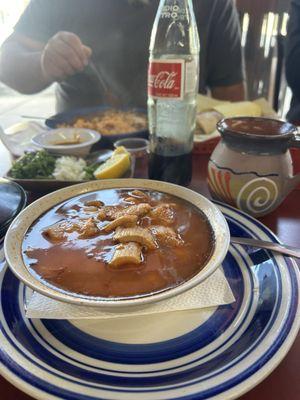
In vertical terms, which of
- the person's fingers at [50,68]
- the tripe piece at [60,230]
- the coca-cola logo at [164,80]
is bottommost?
the tripe piece at [60,230]

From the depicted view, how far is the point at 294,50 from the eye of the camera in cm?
277

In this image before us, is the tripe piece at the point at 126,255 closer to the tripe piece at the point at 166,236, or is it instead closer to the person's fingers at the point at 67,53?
the tripe piece at the point at 166,236

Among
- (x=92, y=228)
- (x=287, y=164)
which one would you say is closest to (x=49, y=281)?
(x=92, y=228)

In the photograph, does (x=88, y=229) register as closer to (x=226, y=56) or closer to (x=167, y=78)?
(x=167, y=78)

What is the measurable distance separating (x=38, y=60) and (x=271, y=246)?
218cm

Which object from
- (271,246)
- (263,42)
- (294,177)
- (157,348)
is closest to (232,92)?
(263,42)

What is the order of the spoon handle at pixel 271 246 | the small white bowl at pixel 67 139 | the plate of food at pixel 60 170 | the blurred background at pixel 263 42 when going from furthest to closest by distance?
the blurred background at pixel 263 42 < the small white bowl at pixel 67 139 < the plate of food at pixel 60 170 < the spoon handle at pixel 271 246

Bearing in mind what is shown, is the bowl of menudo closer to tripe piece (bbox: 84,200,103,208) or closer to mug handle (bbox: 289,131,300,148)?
tripe piece (bbox: 84,200,103,208)

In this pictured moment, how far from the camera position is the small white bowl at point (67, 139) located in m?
1.68

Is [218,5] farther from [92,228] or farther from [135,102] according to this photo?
[92,228]

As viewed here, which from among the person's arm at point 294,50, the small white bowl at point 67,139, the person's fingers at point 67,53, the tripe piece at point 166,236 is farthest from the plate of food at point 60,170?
the person's arm at point 294,50

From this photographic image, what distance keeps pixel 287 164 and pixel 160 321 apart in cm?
70

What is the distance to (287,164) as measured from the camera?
1180mm

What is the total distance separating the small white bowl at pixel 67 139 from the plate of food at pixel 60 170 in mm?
88
